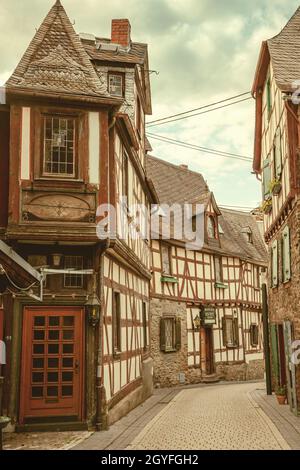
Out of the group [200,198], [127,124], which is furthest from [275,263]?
[200,198]

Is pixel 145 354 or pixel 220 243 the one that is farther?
pixel 220 243

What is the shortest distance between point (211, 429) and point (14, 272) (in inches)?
199

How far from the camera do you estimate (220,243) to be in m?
27.7

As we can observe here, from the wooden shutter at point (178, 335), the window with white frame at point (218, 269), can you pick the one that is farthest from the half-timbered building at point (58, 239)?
the window with white frame at point (218, 269)

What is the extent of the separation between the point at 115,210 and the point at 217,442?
16.8 ft

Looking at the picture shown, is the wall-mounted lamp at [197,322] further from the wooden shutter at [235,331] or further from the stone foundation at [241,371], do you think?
the wooden shutter at [235,331]

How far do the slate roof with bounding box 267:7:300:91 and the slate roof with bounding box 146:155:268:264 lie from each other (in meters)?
10.5

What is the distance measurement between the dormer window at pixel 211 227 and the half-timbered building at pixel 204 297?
51 mm

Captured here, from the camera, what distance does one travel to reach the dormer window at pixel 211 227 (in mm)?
27100

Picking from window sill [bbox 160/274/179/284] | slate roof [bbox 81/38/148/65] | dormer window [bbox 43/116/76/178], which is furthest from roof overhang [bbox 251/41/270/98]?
window sill [bbox 160/274/179/284]

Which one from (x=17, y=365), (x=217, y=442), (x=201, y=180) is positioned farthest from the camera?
(x=201, y=180)

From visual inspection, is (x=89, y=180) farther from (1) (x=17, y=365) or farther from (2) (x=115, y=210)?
(1) (x=17, y=365)

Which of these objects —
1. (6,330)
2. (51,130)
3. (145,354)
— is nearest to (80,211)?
(51,130)

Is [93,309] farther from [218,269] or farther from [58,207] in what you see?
[218,269]
